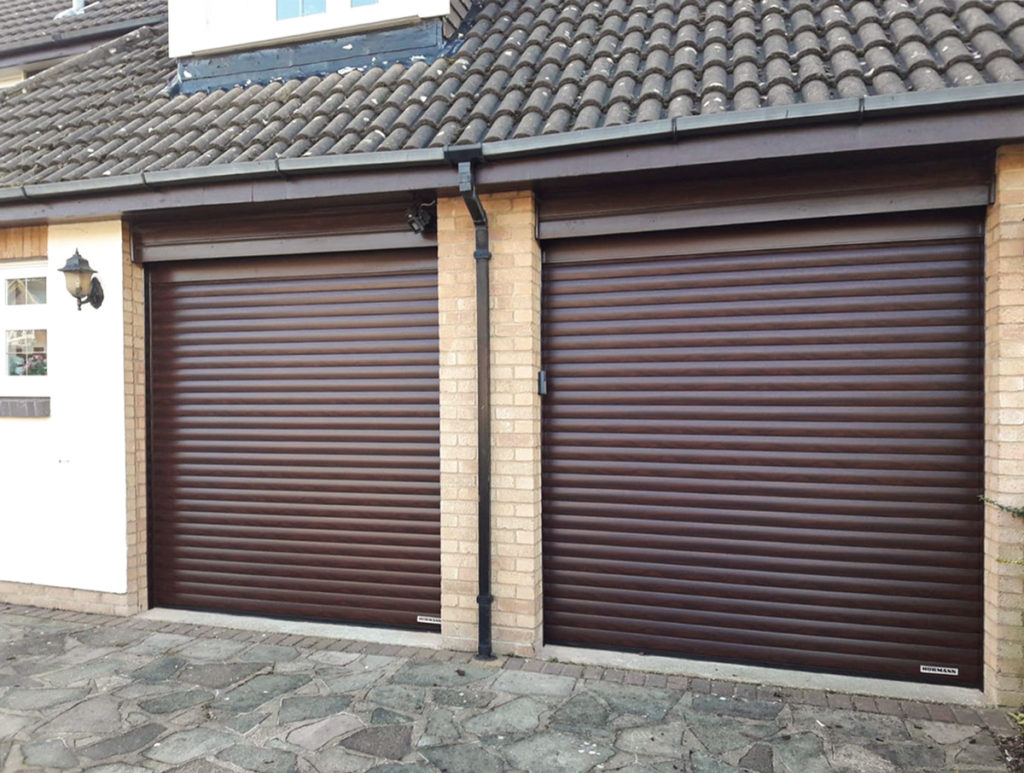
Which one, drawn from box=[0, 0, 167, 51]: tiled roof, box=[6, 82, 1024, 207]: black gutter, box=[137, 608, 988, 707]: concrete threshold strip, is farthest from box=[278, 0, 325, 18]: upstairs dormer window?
A: box=[137, 608, 988, 707]: concrete threshold strip

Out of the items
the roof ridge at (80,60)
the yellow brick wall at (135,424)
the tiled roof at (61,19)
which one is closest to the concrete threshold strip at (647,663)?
the yellow brick wall at (135,424)

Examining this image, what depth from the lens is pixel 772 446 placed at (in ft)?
13.7

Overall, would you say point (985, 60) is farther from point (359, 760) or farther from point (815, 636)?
point (359, 760)

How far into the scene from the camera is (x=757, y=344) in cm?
419

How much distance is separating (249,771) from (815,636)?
3121 millimetres

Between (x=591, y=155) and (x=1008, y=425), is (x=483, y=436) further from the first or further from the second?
(x=1008, y=425)

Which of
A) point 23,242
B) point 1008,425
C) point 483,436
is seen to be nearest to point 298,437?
point 483,436

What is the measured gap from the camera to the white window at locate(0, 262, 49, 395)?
5.47 meters

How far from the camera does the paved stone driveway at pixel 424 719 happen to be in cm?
315

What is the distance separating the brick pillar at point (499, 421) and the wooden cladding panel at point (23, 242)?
3.28m

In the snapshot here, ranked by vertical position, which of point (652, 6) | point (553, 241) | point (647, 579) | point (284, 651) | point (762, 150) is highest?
point (652, 6)

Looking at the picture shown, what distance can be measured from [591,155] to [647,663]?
3.03 meters

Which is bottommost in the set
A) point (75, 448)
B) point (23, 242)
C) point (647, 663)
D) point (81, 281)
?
point (647, 663)

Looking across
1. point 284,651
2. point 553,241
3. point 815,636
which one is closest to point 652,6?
point 553,241
